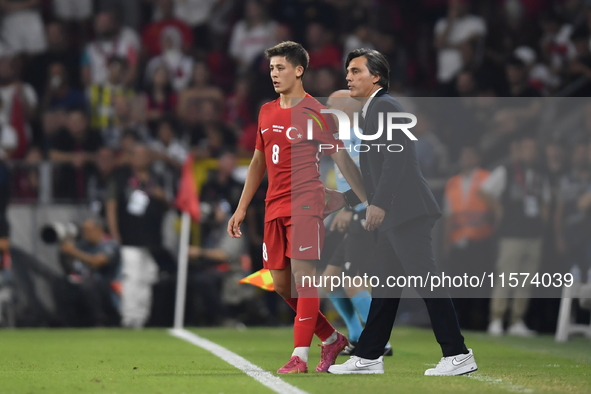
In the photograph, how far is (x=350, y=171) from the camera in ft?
22.1

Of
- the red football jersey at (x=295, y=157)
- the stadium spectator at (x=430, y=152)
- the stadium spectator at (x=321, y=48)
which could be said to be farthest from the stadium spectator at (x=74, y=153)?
the red football jersey at (x=295, y=157)

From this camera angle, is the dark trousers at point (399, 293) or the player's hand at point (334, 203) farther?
the player's hand at point (334, 203)

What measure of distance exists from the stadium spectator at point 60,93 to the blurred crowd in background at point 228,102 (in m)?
0.03

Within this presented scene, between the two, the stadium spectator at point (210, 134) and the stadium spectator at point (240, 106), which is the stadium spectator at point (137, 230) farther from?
the stadium spectator at point (240, 106)

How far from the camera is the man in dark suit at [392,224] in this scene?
6227 millimetres

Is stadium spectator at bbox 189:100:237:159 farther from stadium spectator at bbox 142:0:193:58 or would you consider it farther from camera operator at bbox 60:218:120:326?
camera operator at bbox 60:218:120:326

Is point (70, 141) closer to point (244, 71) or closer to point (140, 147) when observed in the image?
point (140, 147)

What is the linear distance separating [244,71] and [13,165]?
14.4 feet

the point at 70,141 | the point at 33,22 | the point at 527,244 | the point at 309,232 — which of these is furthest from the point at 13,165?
the point at 309,232

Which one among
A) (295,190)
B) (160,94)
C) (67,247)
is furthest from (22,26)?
(295,190)

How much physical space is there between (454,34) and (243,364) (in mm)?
9707

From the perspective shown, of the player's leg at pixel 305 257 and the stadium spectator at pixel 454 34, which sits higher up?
the stadium spectator at pixel 454 34

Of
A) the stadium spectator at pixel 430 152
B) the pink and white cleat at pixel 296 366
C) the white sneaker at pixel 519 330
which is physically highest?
the stadium spectator at pixel 430 152

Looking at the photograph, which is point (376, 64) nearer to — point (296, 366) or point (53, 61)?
point (296, 366)
